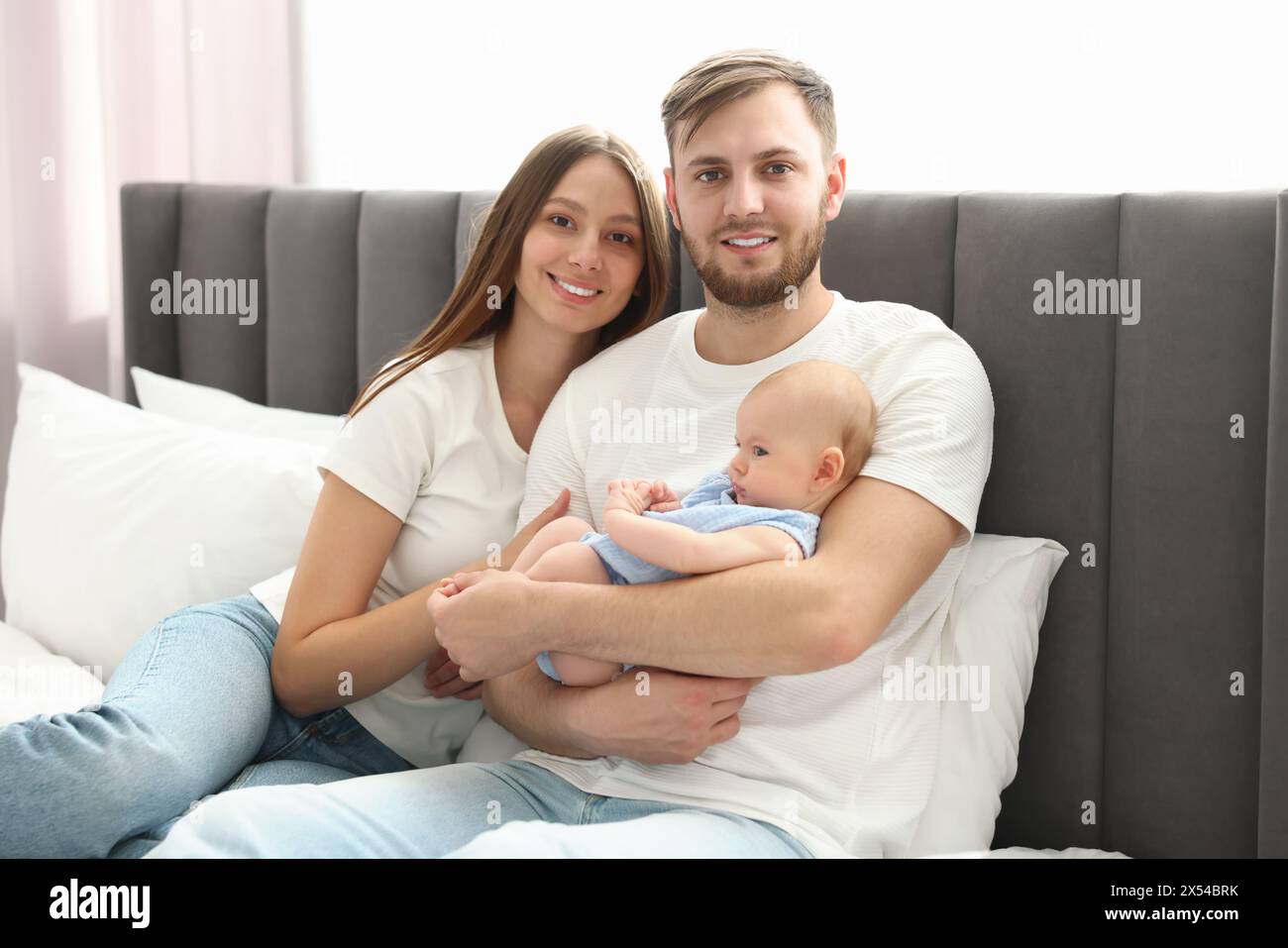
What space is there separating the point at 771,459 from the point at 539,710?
45cm

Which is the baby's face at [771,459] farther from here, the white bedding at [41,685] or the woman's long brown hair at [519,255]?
the white bedding at [41,685]

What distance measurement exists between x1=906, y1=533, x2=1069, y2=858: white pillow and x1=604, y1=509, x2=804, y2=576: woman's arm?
0.30m

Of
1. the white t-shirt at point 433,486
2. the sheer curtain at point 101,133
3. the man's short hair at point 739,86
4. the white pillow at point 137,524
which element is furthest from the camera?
the sheer curtain at point 101,133

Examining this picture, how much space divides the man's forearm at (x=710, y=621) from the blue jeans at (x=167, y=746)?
1.66 feet

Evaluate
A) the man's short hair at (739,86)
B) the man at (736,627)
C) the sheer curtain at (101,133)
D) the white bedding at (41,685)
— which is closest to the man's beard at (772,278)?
the man at (736,627)

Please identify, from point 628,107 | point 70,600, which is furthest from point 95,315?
point 628,107

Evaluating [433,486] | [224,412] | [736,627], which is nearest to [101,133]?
[224,412]

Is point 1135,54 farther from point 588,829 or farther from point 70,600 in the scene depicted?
point 70,600

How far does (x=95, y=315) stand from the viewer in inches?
113

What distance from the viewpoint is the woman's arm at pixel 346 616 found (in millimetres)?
1621

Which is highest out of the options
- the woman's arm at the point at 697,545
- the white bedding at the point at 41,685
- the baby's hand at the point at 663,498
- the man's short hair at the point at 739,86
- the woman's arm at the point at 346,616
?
the man's short hair at the point at 739,86

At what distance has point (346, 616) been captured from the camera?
167 cm

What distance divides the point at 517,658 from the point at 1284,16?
1.47 m
